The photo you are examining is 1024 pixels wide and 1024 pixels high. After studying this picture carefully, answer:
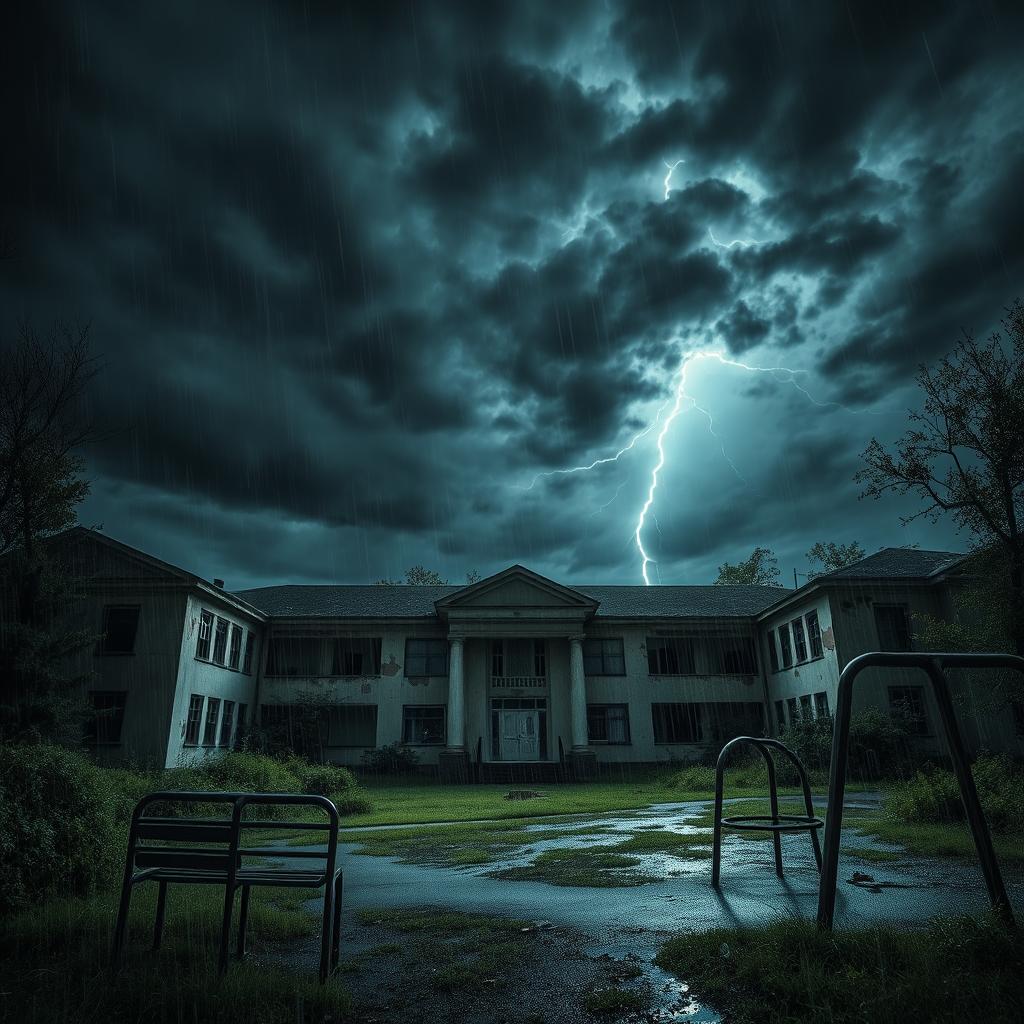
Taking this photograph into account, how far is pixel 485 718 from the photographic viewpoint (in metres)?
31.7

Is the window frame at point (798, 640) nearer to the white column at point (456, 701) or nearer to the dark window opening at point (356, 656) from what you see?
the white column at point (456, 701)

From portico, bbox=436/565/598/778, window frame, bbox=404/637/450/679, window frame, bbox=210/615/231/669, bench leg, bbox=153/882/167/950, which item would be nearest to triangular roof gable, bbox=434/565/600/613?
portico, bbox=436/565/598/778

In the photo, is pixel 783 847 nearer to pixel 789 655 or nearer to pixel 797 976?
pixel 797 976

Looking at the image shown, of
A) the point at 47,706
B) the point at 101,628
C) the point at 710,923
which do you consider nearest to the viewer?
the point at 710,923

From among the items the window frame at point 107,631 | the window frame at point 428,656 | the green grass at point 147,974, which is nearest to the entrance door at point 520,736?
the window frame at point 428,656

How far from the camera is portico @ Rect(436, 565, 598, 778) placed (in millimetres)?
31031

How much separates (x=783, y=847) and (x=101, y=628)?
24.4 m

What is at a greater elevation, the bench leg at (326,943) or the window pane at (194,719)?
the window pane at (194,719)

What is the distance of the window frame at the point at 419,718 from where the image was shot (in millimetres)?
31172

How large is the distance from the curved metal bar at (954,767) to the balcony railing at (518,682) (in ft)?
94.1

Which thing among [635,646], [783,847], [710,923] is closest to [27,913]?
[710,923]

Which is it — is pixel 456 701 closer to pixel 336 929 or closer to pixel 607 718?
pixel 607 718

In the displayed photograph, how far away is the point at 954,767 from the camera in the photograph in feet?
13.5


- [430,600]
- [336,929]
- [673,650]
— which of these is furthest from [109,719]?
[336,929]
